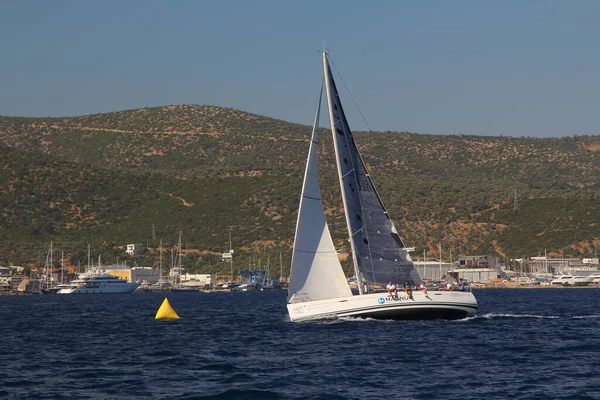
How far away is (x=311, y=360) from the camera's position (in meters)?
33.3

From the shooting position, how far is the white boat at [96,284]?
433ft

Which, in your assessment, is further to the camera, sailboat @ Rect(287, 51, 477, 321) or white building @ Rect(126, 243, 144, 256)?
white building @ Rect(126, 243, 144, 256)

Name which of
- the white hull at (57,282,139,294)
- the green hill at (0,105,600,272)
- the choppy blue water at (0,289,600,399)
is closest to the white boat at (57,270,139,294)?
the white hull at (57,282,139,294)

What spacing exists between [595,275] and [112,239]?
216ft

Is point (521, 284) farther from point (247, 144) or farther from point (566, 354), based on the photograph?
point (566, 354)

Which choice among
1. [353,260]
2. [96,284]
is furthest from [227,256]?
[353,260]

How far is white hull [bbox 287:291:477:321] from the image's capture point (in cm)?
4369

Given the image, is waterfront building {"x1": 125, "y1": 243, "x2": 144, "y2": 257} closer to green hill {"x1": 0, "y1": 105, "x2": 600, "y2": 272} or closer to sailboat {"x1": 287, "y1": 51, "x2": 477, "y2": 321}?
green hill {"x1": 0, "y1": 105, "x2": 600, "y2": 272}

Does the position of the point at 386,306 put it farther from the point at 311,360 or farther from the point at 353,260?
the point at 311,360

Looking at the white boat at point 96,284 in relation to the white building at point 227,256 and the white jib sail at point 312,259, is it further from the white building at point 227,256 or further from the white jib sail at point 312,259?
the white jib sail at point 312,259

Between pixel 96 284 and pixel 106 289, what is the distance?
1564 mm

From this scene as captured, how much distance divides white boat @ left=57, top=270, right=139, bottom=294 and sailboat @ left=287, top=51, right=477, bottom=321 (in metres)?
90.7

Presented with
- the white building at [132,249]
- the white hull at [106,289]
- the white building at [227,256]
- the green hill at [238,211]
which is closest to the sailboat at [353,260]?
the green hill at [238,211]

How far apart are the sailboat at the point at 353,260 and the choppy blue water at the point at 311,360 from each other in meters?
0.86
